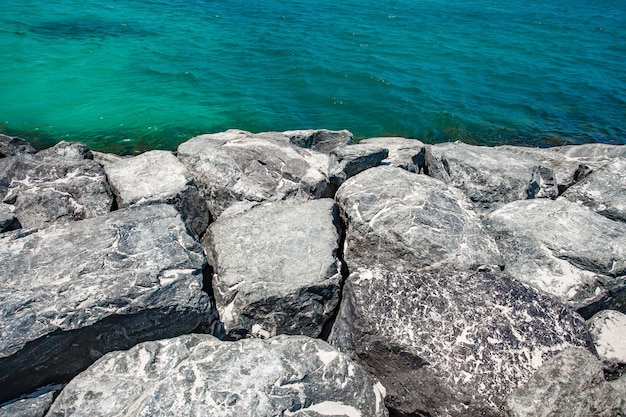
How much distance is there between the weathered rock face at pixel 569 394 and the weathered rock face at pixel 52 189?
459 centimetres

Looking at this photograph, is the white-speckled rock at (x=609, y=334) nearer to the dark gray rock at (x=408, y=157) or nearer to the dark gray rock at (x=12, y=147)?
the dark gray rock at (x=408, y=157)

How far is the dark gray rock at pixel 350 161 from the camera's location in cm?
638

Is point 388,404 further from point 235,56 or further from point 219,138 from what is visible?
point 235,56

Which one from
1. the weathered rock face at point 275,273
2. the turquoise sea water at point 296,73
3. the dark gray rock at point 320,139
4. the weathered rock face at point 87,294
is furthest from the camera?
the turquoise sea water at point 296,73

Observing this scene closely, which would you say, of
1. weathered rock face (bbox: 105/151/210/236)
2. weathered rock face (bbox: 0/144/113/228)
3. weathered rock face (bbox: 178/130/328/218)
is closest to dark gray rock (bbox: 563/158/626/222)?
weathered rock face (bbox: 178/130/328/218)

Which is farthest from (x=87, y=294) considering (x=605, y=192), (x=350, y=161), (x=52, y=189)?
(x=605, y=192)

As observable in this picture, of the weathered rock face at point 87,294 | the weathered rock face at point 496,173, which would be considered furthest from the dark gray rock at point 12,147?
the weathered rock face at point 496,173

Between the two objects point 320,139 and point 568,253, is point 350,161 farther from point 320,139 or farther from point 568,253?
point 568,253

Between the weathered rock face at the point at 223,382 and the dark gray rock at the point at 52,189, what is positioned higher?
the dark gray rock at the point at 52,189

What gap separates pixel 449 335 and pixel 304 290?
4.44 feet

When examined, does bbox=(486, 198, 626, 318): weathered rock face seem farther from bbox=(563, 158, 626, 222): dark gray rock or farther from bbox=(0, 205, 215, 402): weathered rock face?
bbox=(0, 205, 215, 402): weathered rock face

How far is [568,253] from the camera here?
520cm

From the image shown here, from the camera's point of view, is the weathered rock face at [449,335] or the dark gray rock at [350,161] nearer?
the weathered rock face at [449,335]

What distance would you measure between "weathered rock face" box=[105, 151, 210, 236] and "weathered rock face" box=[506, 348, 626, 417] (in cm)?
373
